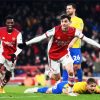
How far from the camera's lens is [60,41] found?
560 inches

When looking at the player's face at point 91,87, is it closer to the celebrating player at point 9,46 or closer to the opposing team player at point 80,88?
the opposing team player at point 80,88

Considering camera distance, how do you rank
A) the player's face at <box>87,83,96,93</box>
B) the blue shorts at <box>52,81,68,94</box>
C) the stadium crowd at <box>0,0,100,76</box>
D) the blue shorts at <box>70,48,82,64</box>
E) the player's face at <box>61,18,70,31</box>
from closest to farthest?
the player's face at <box>87,83,96,93</box> → the player's face at <box>61,18,70,31</box> → the blue shorts at <box>52,81,68,94</box> → the blue shorts at <box>70,48,82,64</box> → the stadium crowd at <box>0,0,100,76</box>

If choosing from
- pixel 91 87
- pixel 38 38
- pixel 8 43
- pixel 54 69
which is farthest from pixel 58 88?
pixel 8 43

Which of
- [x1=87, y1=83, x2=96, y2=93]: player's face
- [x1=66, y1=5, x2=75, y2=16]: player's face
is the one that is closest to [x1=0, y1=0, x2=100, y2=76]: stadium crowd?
[x1=66, y1=5, x2=75, y2=16]: player's face

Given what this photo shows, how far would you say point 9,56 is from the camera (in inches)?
578

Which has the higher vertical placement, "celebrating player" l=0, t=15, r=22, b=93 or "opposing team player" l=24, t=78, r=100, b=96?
"celebrating player" l=0, t=15, r=22, b=93

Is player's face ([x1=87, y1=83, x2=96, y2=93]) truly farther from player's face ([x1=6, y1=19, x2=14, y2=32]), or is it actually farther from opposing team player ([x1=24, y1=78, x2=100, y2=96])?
player's face ([x1=6, y1=19, x2=14, y2=32])

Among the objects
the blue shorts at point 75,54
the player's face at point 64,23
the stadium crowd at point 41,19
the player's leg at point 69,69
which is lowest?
the player's leg at point 69,69

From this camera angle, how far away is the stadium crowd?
2889cm

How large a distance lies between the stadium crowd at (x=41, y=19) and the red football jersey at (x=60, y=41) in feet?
43.7

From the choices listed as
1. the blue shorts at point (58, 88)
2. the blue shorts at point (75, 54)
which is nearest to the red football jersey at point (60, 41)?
the blue shorts at point (58, 88)

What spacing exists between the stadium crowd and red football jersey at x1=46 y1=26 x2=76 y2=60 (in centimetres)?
1331

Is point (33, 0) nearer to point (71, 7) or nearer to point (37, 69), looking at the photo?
point (37, 69)

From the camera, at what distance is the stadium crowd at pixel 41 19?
94.8 feet
